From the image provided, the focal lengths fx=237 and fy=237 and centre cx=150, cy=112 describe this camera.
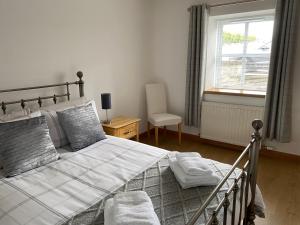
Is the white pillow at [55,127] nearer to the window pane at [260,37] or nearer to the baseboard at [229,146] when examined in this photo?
the baseboard at [229,146]

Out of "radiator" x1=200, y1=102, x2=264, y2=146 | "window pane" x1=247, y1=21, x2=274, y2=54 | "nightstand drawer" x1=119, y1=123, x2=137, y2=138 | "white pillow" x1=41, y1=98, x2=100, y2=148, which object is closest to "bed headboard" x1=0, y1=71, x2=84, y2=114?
"white pillow" x1=41, y1=98, x2=100, y2=148

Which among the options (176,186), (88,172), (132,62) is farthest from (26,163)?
(132,62)

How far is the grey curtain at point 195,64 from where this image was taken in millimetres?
3387

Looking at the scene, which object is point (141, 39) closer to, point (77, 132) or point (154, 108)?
point (154, 108)

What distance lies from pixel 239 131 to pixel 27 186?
279 cm

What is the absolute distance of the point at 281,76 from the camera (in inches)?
114

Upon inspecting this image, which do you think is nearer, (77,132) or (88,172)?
(88,172)

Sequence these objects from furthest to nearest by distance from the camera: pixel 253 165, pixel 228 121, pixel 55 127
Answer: pixel 228 121
pixel 55 127
pixel 253 165

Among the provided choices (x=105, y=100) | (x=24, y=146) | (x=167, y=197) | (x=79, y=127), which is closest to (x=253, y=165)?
(x=167, y=197)

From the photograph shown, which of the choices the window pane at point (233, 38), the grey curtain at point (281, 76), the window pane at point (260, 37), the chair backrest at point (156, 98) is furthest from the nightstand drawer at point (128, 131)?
the window pane at point (260, 37)

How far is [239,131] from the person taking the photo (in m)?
3.39

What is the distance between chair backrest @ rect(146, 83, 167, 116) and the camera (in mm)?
3855

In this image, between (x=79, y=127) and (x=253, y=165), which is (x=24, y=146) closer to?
(x=79, y=127)

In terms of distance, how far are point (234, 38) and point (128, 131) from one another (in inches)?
83.0
